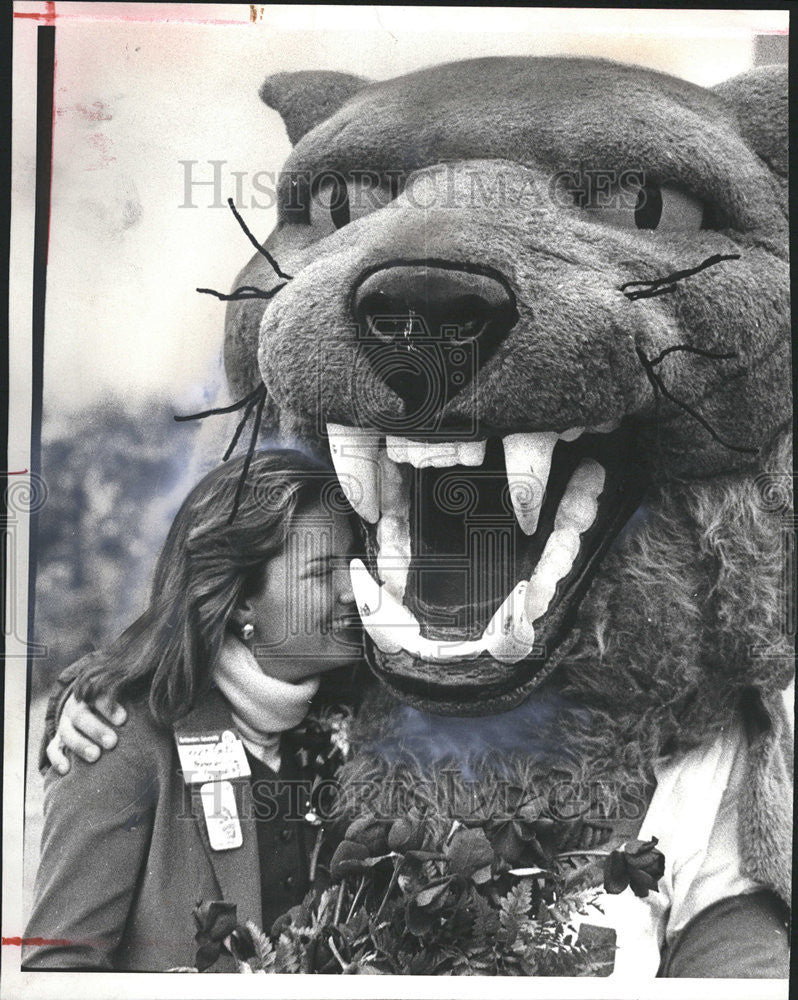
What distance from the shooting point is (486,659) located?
154 centimetres

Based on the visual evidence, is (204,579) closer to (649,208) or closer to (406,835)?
(406,835)

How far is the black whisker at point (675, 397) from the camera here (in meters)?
1.46

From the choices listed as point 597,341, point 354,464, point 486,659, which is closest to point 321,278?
point 354,464

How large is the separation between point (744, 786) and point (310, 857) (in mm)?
649

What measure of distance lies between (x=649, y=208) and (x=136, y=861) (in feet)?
3.95

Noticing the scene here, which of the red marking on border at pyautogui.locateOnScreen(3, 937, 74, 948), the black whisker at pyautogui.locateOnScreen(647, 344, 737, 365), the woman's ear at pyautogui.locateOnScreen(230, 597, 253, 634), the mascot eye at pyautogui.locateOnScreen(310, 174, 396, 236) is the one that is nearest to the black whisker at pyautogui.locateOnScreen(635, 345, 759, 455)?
the black whisker at pyautogui.locateOnScreen(647, 344, 737, 365)

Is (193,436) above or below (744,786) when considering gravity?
above

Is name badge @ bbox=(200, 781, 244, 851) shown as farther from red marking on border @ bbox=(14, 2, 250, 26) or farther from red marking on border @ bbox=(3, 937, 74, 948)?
red marking on border @ bbox=(14, 2, 250, 26)

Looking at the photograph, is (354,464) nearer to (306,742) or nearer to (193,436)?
(193,436)

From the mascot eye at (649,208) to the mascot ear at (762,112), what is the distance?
0.15 m

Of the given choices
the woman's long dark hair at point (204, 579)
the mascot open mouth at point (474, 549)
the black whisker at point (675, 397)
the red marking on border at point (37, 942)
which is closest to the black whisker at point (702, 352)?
the black whisker at point (675, 397)

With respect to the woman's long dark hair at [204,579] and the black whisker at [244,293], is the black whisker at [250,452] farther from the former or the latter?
the black whisker at [244,293]

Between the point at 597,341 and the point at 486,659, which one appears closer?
the point at 597,341

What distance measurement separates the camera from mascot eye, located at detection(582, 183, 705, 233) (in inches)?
59.7
